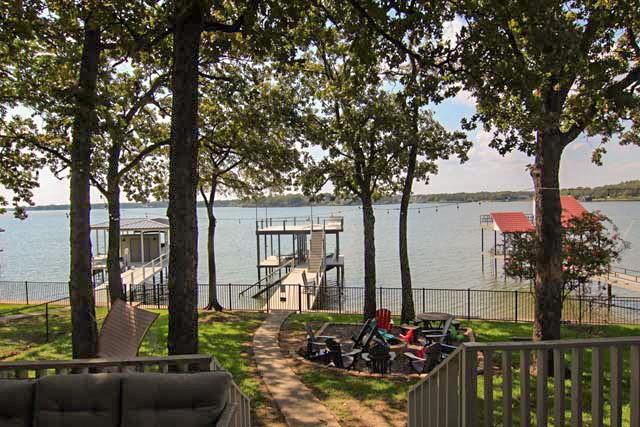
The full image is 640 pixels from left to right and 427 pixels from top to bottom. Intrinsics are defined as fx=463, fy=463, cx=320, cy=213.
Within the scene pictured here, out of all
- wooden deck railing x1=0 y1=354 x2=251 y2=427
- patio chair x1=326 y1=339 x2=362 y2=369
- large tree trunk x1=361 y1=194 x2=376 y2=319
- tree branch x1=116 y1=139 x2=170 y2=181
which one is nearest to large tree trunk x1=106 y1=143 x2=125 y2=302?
tree branch x1=116 y1=139 x2=170 y2=181

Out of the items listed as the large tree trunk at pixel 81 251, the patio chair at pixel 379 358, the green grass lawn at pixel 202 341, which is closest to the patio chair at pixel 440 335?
the patio chair at pixel 379 358

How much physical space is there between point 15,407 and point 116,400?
0.85 meters

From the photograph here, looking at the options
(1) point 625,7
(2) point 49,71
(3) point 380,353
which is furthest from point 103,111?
(1) point 625,7

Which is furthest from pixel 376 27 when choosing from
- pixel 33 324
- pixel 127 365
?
pixel 33 324

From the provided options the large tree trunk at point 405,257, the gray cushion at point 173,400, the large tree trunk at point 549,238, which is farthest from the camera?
the large tree trunk at point 405,257

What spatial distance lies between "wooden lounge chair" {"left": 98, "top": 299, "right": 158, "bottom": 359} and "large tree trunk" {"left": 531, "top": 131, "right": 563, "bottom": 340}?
23.7 feet

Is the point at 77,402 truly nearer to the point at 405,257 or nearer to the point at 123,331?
the point at 123,331

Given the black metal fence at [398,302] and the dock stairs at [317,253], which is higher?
the dock stairs at [317,253]

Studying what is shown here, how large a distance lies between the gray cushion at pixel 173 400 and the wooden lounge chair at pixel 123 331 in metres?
4.08

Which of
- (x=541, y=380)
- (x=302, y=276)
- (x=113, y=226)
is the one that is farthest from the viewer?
(x=302, y=276)

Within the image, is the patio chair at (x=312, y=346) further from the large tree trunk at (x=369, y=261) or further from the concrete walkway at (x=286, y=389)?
the large tree trunk at (x=369, y=261)

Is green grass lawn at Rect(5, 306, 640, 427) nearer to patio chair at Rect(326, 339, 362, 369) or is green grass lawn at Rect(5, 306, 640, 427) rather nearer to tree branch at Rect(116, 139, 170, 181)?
patio chair at Rect(326, 339, 362, 369)

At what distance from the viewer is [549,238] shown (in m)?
8.85

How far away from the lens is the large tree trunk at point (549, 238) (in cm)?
886
